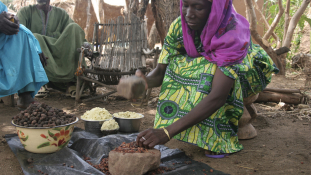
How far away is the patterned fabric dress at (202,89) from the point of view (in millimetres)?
1972

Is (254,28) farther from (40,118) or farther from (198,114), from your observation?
(40,118)

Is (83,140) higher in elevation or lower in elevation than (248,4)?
lower

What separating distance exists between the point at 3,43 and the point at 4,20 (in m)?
0.32

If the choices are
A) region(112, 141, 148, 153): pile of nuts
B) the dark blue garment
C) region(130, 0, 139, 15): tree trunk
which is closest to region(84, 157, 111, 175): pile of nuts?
region(112, 141, 148, 153): pile of nuts

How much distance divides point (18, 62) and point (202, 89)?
88.1 inches

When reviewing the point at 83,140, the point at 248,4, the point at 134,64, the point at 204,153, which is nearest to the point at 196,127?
the point at 204,153

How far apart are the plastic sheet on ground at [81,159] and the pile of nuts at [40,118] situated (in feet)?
0.73

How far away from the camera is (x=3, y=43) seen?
296cm

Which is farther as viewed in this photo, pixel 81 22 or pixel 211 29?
pixel 81 22

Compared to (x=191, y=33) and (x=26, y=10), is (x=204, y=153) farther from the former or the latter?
(x=26, y=10)

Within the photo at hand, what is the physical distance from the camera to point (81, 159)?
1838 mm

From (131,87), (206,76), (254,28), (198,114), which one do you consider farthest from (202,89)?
(254,28)

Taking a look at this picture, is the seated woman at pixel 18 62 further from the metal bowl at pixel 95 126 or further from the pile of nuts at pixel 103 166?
the pile of nuts at pixel 103 166

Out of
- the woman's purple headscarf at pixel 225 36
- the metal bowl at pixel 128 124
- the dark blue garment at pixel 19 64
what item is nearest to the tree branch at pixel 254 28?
the woman's purple headscarf at pixel 225 36
